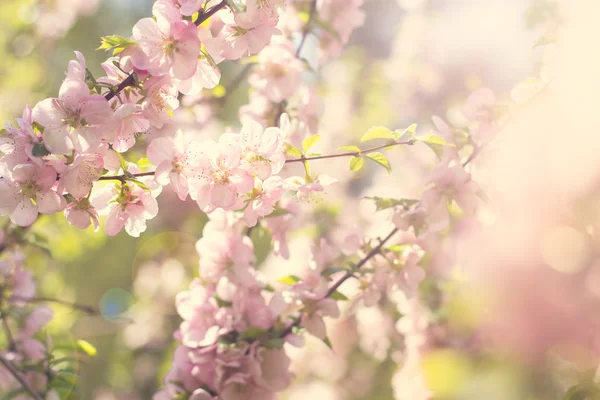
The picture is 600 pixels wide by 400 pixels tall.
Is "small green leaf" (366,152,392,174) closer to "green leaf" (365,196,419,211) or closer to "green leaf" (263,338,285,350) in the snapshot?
"green leaf" (365,196,419,211)

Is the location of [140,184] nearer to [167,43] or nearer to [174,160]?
[174,160]

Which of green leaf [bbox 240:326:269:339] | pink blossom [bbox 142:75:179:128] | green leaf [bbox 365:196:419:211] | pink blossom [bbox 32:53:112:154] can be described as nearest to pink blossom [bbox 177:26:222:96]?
pink blossom [bbox 142:75:179:128]

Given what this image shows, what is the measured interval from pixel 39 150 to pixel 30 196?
0.25ft

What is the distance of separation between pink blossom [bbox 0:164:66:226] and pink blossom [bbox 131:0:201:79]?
0.19m

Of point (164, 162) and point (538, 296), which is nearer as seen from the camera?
point (538, 296)

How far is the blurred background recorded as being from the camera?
5.63 feet

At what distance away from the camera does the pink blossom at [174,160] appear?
2.61 ft

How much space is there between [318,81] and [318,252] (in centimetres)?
195

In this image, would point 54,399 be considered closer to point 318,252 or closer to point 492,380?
point 318,252

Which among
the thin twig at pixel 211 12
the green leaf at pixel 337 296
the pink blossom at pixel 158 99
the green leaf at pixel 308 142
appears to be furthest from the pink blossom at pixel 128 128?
the green leaf at pixel 337 296

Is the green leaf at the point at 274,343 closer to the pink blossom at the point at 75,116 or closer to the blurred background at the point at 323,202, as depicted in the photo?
the blurred background at the point at 323,202

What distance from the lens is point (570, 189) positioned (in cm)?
72

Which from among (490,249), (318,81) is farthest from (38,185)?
(318,81)

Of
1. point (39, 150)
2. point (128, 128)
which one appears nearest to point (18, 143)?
point (39, 150)
